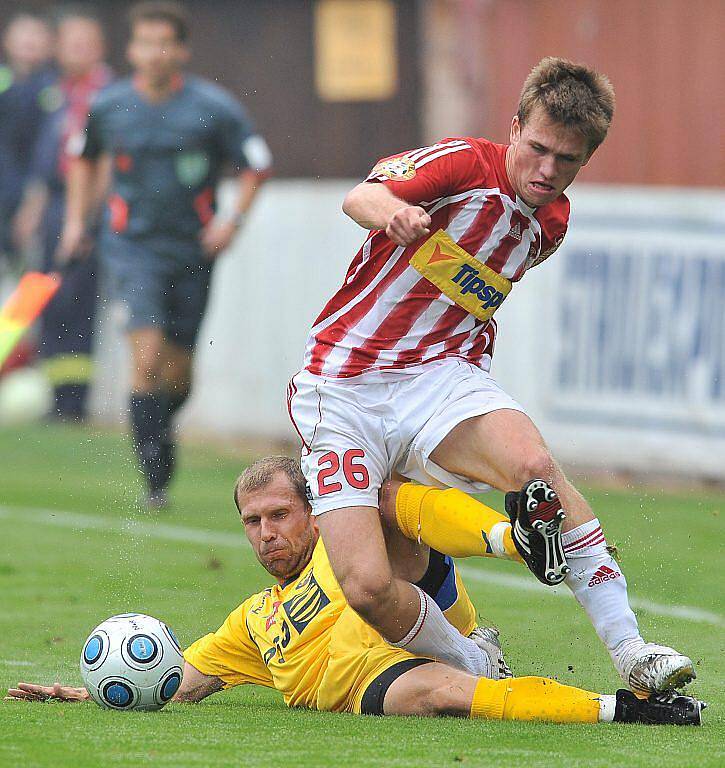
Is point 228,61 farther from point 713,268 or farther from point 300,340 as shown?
point 713,268

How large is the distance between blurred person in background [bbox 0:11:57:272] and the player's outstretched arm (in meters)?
10.4

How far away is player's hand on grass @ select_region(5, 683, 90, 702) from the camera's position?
5.54 meters

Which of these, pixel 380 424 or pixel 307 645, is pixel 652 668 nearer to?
pixel 307 645

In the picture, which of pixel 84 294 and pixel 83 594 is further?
pixel 84 294

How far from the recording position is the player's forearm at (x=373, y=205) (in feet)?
17.3

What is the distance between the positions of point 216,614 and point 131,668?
202 centimetres

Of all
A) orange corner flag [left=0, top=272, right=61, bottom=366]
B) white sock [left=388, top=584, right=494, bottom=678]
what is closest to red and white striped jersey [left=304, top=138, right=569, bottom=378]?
white sock [left=388, top=584, right=494, bottom=678]

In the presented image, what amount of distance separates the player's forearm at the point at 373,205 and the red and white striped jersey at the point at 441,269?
4.4 inches

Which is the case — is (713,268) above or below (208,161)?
below

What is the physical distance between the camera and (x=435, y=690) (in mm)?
5383

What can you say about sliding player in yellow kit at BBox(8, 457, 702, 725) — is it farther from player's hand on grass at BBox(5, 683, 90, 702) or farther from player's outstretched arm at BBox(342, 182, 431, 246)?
player's outstretched arm at BBox(342, 182, 431, 246)

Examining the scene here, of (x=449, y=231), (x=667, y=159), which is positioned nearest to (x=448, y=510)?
(x=449, y=231)

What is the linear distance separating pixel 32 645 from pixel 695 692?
254 centimetres

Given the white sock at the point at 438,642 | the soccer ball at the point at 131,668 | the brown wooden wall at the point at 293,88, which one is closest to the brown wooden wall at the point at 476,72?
the brown wooden wall at the point at 293,88
